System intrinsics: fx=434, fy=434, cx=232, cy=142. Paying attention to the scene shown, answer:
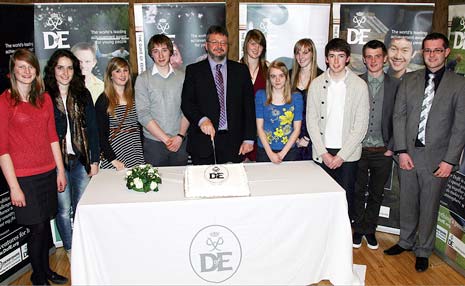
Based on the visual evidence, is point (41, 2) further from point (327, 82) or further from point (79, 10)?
point (327, 82)

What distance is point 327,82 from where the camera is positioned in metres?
3.12

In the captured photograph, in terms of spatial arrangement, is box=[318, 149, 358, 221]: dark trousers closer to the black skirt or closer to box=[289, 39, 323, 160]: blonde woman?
box=[289, 39, 323, 160]: blonde woman

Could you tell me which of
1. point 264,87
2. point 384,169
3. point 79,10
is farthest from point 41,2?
point 384,169

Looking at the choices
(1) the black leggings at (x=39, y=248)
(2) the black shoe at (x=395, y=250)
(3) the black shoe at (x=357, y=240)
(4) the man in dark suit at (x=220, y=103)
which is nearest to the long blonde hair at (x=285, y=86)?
(4) the man in dark suit at (x=220, y=103)

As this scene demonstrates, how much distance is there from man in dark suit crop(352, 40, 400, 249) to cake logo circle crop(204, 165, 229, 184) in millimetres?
1326

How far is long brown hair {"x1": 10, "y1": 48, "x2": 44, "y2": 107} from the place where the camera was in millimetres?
2561

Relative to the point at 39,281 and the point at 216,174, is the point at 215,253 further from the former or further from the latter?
the point at 39,281

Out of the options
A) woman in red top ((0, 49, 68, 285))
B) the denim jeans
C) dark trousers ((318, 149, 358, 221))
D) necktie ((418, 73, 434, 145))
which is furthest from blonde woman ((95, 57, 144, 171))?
necktie ((418, 73, 434, 145))

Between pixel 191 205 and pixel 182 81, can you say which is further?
pixel 182 81

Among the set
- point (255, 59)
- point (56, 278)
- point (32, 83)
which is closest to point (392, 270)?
point (255, 59)

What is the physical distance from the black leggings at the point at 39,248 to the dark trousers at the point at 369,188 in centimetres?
235

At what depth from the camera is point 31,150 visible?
2664 mm

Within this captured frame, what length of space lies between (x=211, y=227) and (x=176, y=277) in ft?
1.22

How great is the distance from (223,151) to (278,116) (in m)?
0.50
